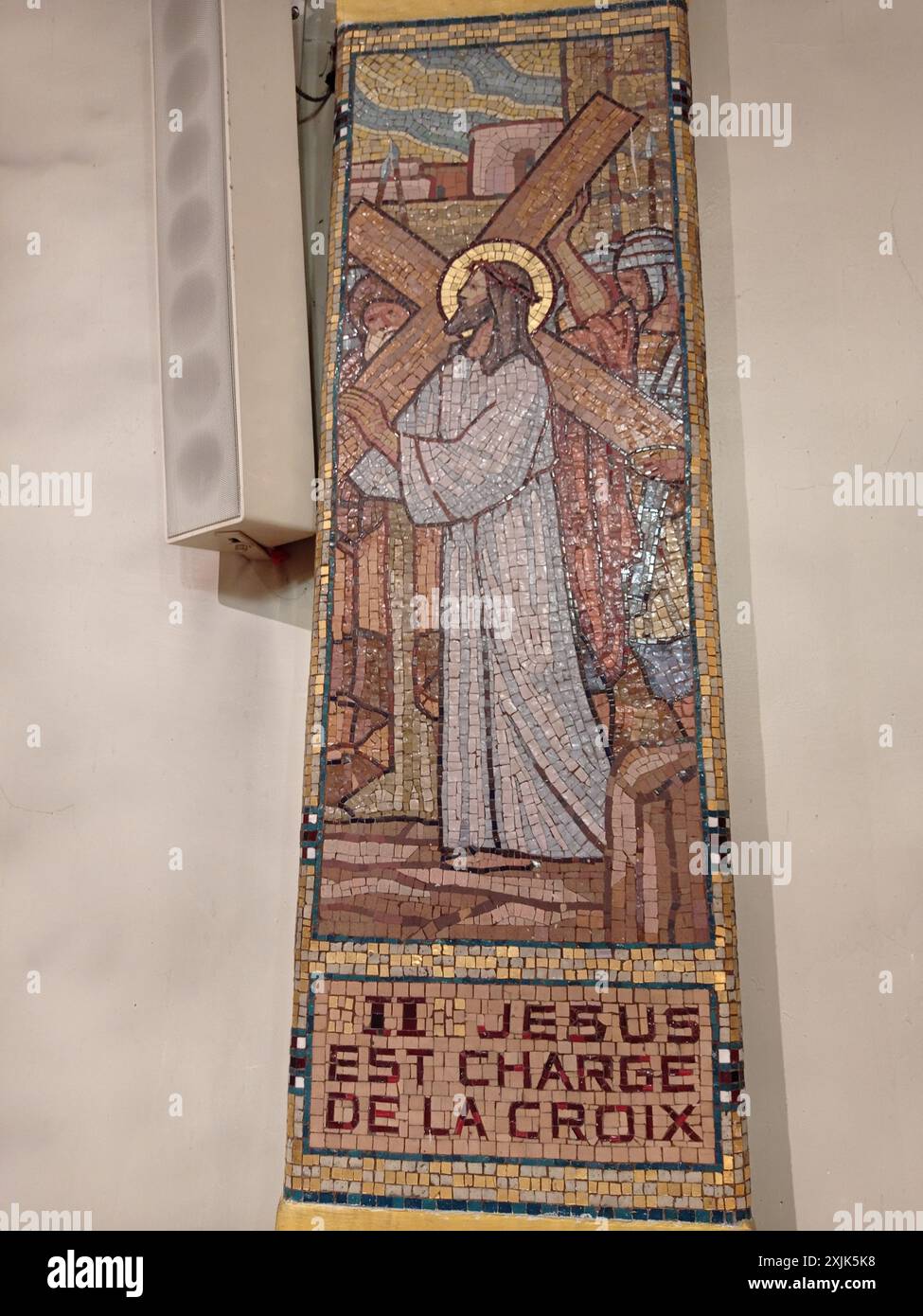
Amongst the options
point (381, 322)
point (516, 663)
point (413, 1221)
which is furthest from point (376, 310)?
point (413, 1221)

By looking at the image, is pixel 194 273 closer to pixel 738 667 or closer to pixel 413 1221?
pixel 738 667

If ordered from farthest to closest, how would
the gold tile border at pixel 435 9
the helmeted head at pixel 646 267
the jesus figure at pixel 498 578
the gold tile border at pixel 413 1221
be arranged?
1. the gold tile border at pixel 435 9
2. the helmeted head at pixel 646 267
3. the jesus figure at pixel 498 578
4. the gold tile border at pixel 413 1221

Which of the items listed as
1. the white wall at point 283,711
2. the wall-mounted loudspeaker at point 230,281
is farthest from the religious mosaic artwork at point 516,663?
the white wall at point 283,711

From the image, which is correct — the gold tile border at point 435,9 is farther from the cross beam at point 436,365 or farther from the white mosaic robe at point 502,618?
the white mosaic robe at point 502,618

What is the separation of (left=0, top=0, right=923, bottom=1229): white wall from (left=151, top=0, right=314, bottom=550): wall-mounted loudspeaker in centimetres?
24

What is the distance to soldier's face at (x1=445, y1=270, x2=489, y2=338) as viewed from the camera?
6.86 feet

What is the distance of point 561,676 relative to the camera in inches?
77.7

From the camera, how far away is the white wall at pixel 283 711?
6.70ft

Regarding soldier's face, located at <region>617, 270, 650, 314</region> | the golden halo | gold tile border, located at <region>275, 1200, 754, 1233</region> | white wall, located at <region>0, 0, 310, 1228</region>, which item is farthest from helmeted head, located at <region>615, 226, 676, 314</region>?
gold tile border, located at <region>275, 1200, 754, 1233</region>

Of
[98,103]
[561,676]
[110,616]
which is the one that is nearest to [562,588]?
[561,676]

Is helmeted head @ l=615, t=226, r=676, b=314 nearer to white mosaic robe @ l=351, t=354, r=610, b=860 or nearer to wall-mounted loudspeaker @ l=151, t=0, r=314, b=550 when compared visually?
white mosaic robe @ l=351, t=354, r=610, b=860

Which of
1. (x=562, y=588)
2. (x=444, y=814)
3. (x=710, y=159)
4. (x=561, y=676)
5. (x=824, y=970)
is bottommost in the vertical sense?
(x=824, y=970)

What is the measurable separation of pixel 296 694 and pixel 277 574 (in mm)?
258

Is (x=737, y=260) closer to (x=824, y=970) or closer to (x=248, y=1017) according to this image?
(x=824, y=970)
